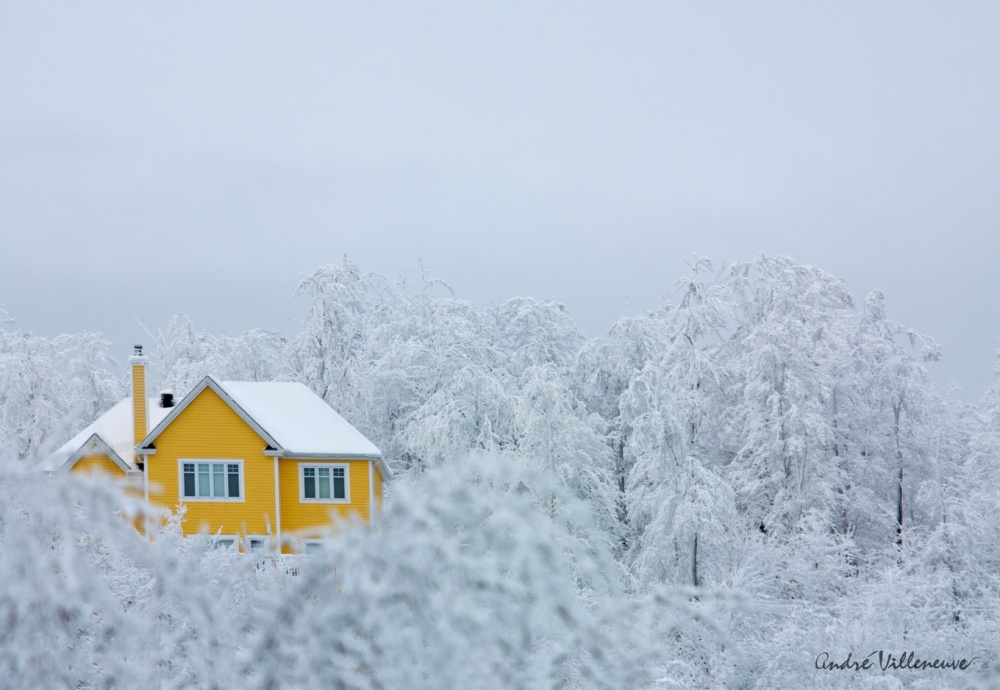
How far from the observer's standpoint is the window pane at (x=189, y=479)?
24.4 metres

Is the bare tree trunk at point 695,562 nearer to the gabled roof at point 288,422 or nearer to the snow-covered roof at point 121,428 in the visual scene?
the gabled roof at point 288,422

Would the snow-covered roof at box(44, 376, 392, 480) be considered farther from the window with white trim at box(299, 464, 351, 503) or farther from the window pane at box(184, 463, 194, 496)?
the window pane at box(184, 463, 194, 496)

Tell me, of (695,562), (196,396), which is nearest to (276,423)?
(196,396)

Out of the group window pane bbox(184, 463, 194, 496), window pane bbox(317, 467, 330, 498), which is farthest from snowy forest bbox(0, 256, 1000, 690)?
window pane bbox(184, 463, 194, 496)

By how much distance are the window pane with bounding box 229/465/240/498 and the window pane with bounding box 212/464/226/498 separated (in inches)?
6.2

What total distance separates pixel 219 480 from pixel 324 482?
267 centimetres

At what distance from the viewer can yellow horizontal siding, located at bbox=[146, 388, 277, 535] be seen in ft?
79.0

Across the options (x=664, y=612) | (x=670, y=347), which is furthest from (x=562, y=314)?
(x=664, y=612)

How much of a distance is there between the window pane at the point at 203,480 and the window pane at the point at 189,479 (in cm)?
20

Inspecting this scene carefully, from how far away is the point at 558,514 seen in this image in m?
2.74

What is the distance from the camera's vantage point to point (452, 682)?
2.52 m

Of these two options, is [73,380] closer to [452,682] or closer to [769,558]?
[769,558]

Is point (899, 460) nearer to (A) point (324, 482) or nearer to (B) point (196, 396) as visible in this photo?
(A) point (324, 482)

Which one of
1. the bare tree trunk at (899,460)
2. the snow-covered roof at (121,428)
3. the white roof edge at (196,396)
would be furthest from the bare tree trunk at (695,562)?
the snow-covered roof at (121,428)
